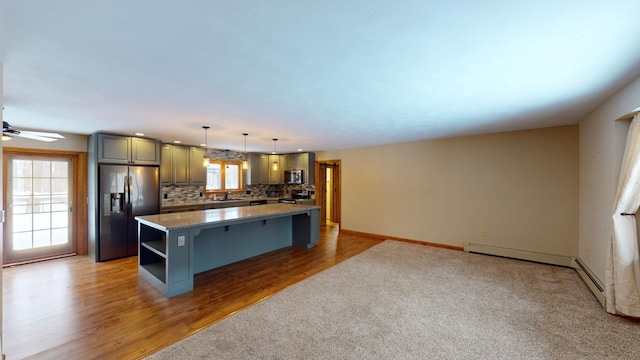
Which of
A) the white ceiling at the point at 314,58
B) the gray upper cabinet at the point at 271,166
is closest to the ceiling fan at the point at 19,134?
the white ceiling at the point at 314,58

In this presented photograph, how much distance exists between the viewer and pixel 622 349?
86.0 inches

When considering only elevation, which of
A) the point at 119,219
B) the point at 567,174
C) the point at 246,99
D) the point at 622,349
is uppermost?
the point at 246,99

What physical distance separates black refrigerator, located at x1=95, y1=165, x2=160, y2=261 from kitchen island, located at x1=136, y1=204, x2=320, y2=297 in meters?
1.31

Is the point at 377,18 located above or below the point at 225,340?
above

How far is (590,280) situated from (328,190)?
6371 mm

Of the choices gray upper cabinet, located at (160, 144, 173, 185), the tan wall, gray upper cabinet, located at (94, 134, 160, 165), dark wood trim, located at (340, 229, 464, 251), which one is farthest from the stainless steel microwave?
gray upper cabinet, located at (94, 134, 160, 165)

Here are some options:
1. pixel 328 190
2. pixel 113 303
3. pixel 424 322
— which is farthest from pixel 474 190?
pixel 113 303

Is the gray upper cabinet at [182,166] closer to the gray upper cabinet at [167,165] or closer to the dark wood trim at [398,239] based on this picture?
the gray upper cabinet at [167,165]

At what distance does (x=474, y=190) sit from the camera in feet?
16.6

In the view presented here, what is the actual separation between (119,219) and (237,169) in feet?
10.5

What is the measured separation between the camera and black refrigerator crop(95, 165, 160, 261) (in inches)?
179

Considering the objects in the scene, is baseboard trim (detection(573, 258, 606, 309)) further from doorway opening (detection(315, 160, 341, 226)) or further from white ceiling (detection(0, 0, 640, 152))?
doorway opening (detection(315, 160, 341, 226))

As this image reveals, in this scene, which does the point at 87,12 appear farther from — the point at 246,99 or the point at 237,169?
the point at 237,169

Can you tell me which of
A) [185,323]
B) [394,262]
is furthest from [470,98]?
[185,323]
